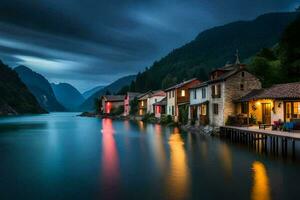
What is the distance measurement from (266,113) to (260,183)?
22996 mm

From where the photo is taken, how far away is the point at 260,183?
18547mm

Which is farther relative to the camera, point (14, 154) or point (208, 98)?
point (208, 98)

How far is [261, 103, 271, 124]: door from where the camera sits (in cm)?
3912

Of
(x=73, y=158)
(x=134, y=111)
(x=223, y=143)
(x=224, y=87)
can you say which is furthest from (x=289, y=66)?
(x=134, y=111)

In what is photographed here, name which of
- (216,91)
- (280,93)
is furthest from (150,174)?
(216,91)

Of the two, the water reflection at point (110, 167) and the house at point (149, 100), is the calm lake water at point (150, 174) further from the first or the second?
the house at point (149, 100)

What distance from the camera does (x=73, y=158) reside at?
29.1 m

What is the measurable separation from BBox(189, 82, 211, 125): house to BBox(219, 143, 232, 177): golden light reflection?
14.3 meters

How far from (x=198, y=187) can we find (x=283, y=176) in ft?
21.4

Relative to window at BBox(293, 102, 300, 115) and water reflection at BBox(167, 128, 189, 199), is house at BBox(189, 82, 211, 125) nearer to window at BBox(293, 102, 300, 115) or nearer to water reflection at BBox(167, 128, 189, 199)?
window at BBox(293, 102, 300, 115)

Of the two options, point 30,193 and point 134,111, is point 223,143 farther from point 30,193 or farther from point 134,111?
point 134,111

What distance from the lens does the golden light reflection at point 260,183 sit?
16.1m

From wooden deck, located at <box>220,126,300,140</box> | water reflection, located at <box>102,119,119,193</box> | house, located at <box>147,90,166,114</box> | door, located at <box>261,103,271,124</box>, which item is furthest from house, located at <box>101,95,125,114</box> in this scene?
water reflection, located at <box>102,119,119,193</box>

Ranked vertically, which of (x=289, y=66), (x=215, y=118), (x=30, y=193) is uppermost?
(x=289, y=66)
